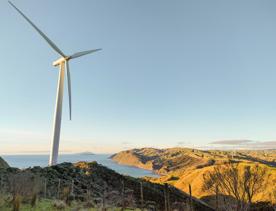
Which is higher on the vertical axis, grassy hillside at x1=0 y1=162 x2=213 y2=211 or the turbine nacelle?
the turbine nacelle

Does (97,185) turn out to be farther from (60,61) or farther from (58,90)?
(60,61)

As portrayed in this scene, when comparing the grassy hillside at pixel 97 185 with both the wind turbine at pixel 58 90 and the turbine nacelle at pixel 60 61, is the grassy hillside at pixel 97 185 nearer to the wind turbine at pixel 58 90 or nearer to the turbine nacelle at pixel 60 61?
the wind turbine at pixel 58 90

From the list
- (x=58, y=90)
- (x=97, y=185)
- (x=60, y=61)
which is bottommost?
(x=97, y=185)

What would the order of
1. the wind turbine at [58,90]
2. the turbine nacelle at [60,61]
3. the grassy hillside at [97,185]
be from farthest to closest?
the turbine nacelle at [60,61] < the wind turbine at [58,90] < the grassy hillside at [97,185]

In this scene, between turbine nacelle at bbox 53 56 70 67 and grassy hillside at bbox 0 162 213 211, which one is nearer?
grassy hillside at bbox 0 162 213 211

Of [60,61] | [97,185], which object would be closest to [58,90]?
[60,61]

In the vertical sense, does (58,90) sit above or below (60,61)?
below

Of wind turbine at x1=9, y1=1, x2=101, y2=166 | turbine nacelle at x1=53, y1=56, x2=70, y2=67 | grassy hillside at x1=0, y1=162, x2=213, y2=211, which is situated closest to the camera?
grassy hillside at x1=0, y1=162, x2=213, y2=211

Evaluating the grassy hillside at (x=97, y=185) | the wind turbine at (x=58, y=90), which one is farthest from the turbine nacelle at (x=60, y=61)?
the grassy hillside at (x=97, y=185)

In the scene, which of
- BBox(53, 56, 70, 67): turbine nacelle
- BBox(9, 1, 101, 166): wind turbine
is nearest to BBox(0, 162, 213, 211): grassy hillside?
BBox(9, 1, 101, 166): wind turbine

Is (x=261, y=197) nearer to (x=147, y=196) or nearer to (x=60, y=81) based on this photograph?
(x=147, y=196)

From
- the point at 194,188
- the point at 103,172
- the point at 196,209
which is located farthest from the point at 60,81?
the point at 194,188

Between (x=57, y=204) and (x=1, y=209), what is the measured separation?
9.77 ft

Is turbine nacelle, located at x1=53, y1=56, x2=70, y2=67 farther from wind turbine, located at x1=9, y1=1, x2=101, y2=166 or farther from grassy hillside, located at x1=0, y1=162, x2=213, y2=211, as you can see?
grassy hillside, located at x1=0, y1=162, x2=213, y2=211
